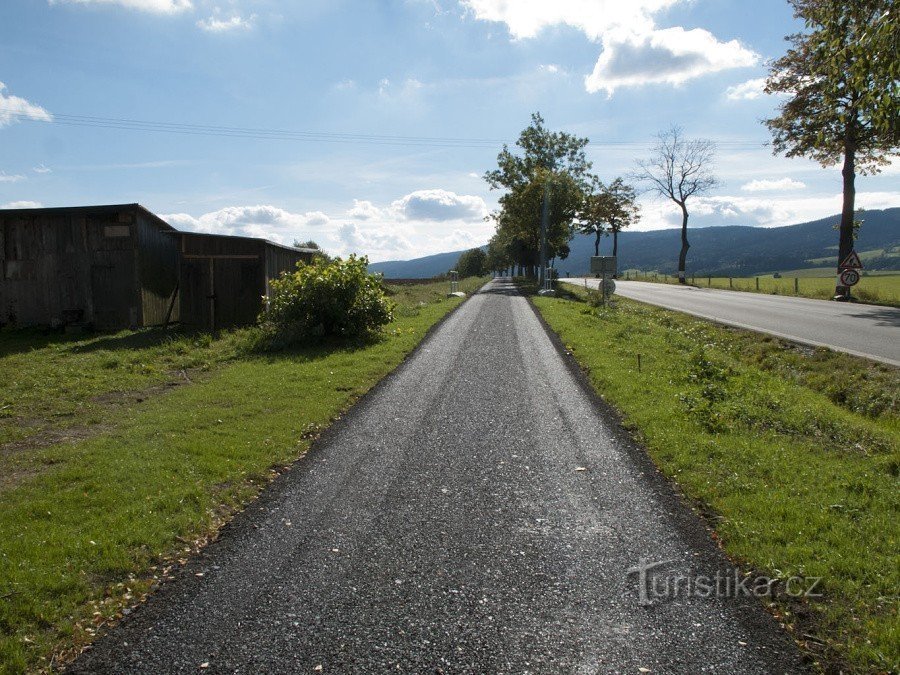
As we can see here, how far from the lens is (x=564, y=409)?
346 inches

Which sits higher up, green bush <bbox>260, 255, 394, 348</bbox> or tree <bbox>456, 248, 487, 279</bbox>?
tree <bbox>456, 248, 487, 279</bbox>

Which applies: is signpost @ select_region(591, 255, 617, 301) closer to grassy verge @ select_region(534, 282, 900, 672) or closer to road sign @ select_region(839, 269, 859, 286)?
road sign @ select_region(839, 269, 859, 286)

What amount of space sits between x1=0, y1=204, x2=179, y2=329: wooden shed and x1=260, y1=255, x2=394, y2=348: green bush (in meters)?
6.62

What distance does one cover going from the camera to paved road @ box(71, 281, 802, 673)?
3273 millimetres

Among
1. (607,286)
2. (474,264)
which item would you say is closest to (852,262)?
(607,286)

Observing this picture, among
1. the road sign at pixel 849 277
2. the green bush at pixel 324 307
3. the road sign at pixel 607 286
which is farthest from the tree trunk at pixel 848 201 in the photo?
the green bush at pixel 324 307

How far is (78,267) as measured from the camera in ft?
66.6

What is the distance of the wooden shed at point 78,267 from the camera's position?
65.9 feet

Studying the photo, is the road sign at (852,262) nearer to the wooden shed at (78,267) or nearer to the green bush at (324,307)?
the green bush at (324,307)

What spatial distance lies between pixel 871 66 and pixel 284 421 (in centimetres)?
775

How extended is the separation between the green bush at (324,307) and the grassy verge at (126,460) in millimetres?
1441

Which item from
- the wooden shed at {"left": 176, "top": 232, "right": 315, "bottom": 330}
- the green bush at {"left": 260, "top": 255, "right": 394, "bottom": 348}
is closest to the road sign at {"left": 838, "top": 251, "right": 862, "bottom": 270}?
the green bush at {"left": 260, "top": 255, "right": 394, "bottom": 348}

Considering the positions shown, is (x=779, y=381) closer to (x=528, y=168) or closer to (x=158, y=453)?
(x=158, y=453)

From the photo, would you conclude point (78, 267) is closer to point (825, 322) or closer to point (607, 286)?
point (607, 286)
